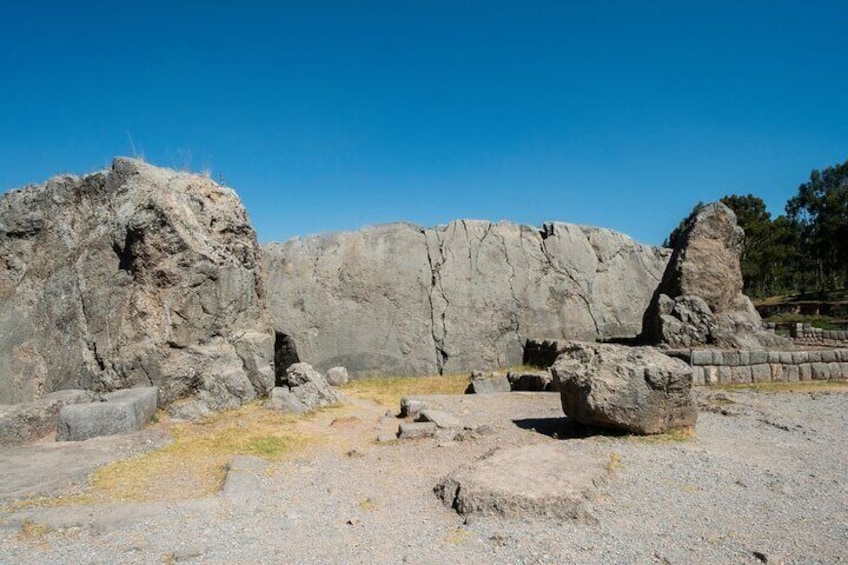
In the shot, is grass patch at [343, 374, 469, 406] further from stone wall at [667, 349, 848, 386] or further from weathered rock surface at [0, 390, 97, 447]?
weathered rock surface at [0, 390, 97, 447]

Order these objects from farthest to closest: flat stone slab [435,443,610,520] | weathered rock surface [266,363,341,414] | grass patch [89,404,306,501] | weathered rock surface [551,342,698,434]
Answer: weathered rock surface [266,363,341,414] < weathered rock surface [551,342,698,434] < grass patch [89,404,306,501] < flat stone slab [435,443,610,520]

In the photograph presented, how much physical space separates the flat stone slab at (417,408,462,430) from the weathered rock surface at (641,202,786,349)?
6.99 meters

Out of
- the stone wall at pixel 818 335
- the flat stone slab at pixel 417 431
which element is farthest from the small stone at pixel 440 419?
the stone wall at pixel 818 335

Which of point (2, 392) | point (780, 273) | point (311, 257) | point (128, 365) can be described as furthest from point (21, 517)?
point (780, 273)

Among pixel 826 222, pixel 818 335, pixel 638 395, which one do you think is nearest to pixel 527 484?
pixel 638 395

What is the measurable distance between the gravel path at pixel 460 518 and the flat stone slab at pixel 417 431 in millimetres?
462

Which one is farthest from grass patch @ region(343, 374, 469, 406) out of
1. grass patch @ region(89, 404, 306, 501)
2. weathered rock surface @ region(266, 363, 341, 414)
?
grass patch @ region(89, 404, 306, 501)

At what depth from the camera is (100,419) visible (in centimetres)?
737

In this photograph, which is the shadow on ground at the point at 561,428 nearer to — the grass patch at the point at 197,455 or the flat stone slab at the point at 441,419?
the flat stone slab at the point at 441,419

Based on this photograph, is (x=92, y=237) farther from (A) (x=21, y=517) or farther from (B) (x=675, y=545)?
(B) (x=675, y=545)

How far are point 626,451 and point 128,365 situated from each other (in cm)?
731

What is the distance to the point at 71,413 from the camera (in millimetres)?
7305

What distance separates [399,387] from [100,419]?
650 cm

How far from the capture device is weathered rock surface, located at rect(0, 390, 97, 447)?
7.03m
